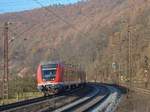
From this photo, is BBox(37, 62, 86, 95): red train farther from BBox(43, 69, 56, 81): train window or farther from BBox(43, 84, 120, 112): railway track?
BBox(43, 84, 120, 112): railway track

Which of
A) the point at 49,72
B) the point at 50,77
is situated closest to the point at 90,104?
the point at 50,77

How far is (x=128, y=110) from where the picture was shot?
109 ft

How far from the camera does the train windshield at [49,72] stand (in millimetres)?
53469

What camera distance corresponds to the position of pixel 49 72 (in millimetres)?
53656

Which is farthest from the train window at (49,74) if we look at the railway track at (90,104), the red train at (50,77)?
the railway track at (90,104)

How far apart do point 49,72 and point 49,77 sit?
0.48 m

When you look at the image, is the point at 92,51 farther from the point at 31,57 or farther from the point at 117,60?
the point at 117,60

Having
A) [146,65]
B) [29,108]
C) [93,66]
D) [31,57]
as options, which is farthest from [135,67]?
[29,108]

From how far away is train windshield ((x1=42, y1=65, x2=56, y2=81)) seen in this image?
175 ft

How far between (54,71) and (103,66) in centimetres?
9477

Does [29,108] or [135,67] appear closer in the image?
[29,108]

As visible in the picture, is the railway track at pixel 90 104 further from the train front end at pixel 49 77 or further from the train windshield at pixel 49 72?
the train windshield at pixel 49 72

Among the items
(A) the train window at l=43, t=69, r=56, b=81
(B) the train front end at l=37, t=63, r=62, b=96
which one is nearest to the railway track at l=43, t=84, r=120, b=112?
(B) the train front end at l=37, t=63, r=62, b=96

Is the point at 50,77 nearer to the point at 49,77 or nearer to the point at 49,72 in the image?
the point at 49,77
